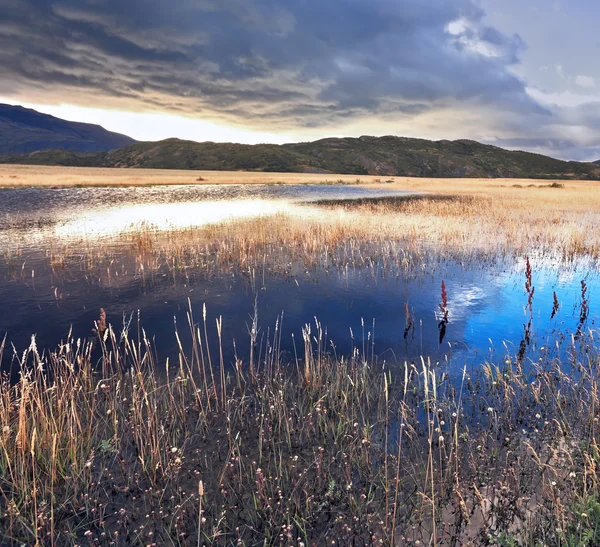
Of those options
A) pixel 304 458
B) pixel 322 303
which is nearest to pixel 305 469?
pixel 304 458

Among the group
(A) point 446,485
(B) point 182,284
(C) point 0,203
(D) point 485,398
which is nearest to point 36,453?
(A) point 446,485

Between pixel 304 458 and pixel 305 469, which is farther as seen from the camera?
pixel 304 458

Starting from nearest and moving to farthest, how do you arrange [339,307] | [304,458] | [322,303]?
[304,458] → [339,307] → [322,303]

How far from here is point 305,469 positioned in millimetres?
4715

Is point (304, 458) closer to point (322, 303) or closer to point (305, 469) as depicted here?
point (305, 469)

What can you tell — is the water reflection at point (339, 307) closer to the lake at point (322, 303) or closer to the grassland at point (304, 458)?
the lake at point (322, 303)

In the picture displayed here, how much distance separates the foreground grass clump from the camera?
383cm

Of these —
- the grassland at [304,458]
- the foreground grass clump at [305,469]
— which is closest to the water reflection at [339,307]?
the grassland at [304,458]

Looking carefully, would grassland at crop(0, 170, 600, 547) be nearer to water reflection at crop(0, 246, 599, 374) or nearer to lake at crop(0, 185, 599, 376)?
water reflection at crop(0, 246, 599, 374)

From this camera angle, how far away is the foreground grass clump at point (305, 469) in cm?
383

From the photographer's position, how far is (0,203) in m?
37.5

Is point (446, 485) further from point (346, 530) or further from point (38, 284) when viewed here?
point (38, 284)

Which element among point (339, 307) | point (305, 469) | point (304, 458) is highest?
point (339, 307)

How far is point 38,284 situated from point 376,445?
47.2 ft
